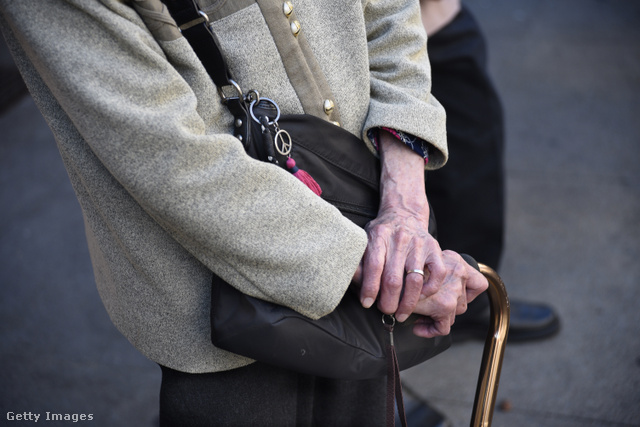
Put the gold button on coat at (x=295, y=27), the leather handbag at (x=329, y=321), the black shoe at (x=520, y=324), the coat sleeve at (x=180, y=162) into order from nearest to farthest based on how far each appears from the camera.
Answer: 1. the coat sleeve at (x=180, y=162)
2. the leather handbag at (x=329, y=321)
3. the gold button on coat at (x=295, y=27)
4. the black shoe at (x=520, y=324)

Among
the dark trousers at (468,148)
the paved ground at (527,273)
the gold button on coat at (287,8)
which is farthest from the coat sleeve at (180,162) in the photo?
the paved ground at (527,273)

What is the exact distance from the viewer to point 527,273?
3.15 m

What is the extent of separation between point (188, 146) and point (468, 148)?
185 cm

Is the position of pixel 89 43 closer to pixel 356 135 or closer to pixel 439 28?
pixel 356 135

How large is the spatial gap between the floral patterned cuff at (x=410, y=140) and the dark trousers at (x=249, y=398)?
559 millimetres

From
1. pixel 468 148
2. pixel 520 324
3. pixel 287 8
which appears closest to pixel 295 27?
pixel 287 8

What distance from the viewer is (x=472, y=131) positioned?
2.57m

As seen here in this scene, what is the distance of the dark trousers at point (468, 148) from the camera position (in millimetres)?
2459

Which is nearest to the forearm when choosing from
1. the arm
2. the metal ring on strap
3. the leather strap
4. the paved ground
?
the arm

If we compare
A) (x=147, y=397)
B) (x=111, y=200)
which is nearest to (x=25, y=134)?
(x=147, y=397)

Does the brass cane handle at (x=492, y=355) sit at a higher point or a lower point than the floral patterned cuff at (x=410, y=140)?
lower

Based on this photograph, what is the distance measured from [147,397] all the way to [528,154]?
298 cm

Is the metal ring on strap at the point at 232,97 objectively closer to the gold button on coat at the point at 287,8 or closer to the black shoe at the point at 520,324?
the gold button on coat at the point at 287,8

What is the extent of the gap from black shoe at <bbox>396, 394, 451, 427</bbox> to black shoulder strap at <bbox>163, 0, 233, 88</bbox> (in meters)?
1.71
